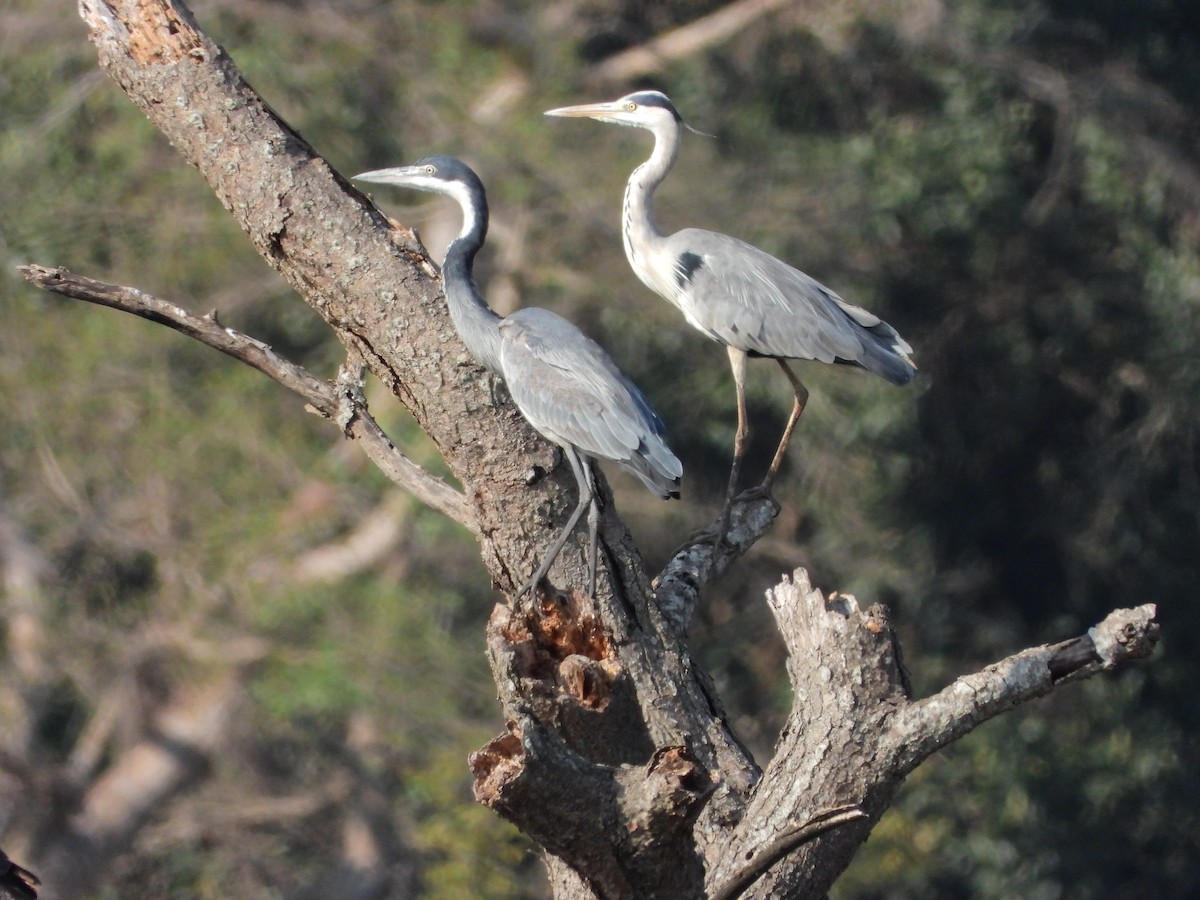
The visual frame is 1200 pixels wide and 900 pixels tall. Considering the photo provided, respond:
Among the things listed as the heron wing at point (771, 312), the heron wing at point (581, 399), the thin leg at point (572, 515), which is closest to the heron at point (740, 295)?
the heron wing at point (771, 312)

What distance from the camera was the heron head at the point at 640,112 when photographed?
19.4ft

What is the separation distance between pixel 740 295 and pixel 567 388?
5.28 ft

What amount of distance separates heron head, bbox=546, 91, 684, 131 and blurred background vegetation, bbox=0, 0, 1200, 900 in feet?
14.1

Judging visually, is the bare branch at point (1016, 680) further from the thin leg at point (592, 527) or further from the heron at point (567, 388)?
the heron at point (567, 388)

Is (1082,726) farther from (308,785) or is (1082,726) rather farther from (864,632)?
(864,632)

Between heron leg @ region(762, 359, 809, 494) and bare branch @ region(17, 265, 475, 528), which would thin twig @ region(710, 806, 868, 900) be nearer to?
bare branch @ region(17, 265, 475, 528)

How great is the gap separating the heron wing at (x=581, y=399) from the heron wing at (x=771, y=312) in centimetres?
120

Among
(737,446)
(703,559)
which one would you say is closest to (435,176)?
(737,446)

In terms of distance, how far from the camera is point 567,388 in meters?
Answer: 4.35

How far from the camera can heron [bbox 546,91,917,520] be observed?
5676 mm

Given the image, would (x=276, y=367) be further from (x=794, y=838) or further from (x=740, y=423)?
(x=740, y=423)

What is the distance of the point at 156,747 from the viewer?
11.8 meters

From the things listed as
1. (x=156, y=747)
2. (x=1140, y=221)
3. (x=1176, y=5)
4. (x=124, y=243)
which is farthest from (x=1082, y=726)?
(x=124, y=243)

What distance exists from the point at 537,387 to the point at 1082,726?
866cm
